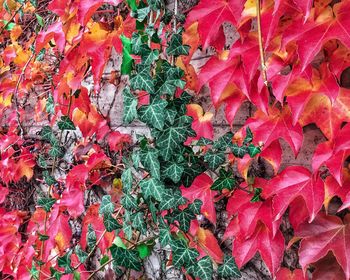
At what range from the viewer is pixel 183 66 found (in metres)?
1.37

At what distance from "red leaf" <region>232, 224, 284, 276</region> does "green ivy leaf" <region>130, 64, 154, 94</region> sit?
490 millimetres

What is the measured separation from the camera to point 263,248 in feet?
3.93

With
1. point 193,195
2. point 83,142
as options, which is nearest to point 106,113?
point 83,142

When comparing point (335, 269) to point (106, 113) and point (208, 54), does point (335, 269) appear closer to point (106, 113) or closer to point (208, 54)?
point (208, 54)

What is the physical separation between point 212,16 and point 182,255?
2.10 ft

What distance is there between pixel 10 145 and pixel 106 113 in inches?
21.0

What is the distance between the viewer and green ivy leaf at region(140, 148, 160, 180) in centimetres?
114

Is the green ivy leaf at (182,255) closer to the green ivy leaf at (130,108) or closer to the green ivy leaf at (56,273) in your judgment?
the green ivy leaf at (130,108)

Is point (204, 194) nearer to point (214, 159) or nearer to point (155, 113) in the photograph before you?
point (214, 159)

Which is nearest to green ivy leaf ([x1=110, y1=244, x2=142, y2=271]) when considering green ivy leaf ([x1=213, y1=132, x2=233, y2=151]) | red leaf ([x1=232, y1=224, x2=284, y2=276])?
red leaf ([x1=232, y1=224, x2=284, y2=276])

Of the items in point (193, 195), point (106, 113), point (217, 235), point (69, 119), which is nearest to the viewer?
point (193, 195)

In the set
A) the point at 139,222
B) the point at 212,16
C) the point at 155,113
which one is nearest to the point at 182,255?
the point at 139,222

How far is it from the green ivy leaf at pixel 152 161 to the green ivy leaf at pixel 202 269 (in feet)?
0.82

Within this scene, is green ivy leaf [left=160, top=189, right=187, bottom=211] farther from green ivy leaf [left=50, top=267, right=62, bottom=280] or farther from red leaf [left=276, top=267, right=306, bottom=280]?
green ivy leaf [left=50, top=267, right=62, bottom=280]
